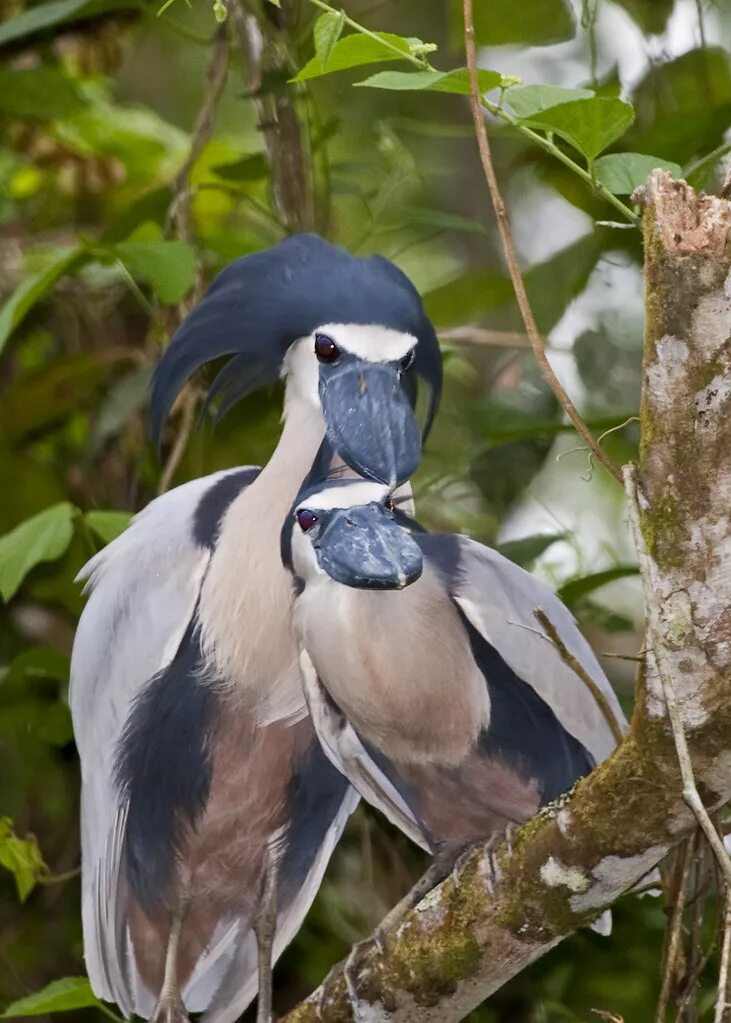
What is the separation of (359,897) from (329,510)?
1.02m

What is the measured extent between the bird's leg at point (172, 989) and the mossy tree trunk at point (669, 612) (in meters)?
0.51

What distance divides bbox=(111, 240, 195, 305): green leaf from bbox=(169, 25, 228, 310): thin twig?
0.93 feet

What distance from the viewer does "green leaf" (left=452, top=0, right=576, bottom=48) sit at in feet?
5.98

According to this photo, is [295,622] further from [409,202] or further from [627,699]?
[409,202]

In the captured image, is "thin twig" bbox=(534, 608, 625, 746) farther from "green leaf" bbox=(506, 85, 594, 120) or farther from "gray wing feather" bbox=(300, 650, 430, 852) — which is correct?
"green leaf" bbox=(506, 85, 594, 120)

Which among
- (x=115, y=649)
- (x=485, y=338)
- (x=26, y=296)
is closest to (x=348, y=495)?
(x=115, y=649)

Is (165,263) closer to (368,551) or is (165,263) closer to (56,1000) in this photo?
(368,551)

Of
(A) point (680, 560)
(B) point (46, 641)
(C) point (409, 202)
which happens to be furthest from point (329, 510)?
(C) point (409, 202)

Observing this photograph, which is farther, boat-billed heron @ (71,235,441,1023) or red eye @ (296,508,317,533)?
boat-billed heron @ (71,235,441,1023)

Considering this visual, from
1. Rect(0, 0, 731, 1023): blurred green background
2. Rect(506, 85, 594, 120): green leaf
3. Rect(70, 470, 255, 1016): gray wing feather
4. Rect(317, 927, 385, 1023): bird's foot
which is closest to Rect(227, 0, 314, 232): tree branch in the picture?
Rect(0, 0, 731, 1023): blurred green background

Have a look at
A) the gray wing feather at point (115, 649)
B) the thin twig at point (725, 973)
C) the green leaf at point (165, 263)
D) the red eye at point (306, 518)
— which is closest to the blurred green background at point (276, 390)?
the green leaf at point (165, 263)

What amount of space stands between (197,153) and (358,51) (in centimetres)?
87

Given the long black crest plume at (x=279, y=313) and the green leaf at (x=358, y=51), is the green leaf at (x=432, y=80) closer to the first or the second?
the green leaf at (x=358, y=51)

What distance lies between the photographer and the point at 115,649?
57.5 inches
